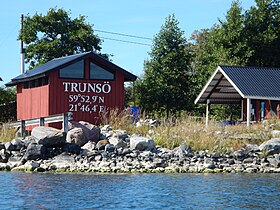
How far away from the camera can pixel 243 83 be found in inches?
1250

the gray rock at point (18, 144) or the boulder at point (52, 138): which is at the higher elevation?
the boulder at point (52, 138)

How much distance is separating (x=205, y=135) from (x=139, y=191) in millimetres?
8613

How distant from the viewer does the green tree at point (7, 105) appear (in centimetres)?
3838

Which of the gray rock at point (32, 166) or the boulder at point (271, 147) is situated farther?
the boulder at point (271, 147)

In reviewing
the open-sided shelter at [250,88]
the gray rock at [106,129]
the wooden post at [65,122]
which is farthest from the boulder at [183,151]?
the open-sided shelter at [250,88]

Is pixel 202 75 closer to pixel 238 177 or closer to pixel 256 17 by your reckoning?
pixel 256 17

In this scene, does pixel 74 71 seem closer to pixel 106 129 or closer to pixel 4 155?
pixel 106 129

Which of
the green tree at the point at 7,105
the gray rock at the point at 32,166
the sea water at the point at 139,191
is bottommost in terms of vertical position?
the sea water at the point at 139,191

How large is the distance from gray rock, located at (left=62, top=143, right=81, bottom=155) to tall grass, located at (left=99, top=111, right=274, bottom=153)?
3066mm

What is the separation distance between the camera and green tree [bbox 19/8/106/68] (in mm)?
44344

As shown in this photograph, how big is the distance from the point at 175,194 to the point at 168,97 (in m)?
23.4

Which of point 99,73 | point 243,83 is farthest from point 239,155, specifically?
point 99,73

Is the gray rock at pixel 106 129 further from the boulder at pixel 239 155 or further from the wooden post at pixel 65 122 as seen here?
the boulder at pixel 239 155

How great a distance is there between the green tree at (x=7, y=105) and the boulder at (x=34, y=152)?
14021 millimetres
